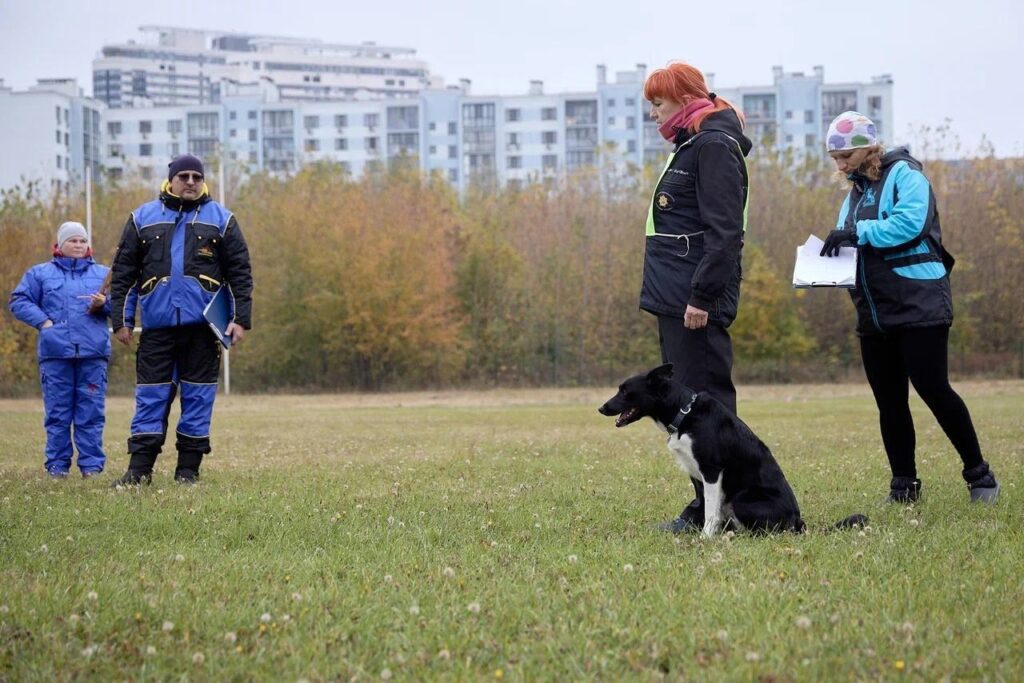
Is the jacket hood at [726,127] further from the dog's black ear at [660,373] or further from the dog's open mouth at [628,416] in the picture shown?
the dog's open mouth at [628,416]

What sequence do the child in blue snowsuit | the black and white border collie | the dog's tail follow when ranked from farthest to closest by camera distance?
the child in blue snowsuit
the dog's tail
the black and white border collie

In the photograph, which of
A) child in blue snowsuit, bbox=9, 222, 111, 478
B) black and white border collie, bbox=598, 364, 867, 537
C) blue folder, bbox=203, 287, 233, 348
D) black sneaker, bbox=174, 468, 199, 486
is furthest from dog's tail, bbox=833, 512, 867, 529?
child in blue snowsuit, bbox=9, 222, 111, 478

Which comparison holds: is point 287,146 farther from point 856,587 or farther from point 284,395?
point 856,587

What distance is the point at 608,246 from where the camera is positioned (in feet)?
160

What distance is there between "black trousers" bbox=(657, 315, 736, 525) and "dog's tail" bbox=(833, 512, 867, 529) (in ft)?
2.49

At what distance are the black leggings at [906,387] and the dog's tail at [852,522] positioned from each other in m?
1.09

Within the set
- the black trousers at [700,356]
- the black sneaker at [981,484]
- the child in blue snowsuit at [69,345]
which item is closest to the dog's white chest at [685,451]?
the black trousers at [700,356]

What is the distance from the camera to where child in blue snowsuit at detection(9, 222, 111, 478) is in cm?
1085

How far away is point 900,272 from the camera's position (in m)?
7.27

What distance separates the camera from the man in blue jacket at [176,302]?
30.2 feet

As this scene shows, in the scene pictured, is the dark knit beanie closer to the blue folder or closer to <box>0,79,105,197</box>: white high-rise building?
the blue folder

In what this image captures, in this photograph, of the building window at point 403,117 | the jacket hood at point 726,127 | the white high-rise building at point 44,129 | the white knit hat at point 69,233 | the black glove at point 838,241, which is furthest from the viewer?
the building window at point 403,117

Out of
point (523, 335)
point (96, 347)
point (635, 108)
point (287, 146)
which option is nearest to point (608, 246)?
point (523, 335)

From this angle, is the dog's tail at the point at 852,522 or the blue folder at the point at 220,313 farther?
the blue folder at the point at 220,313
